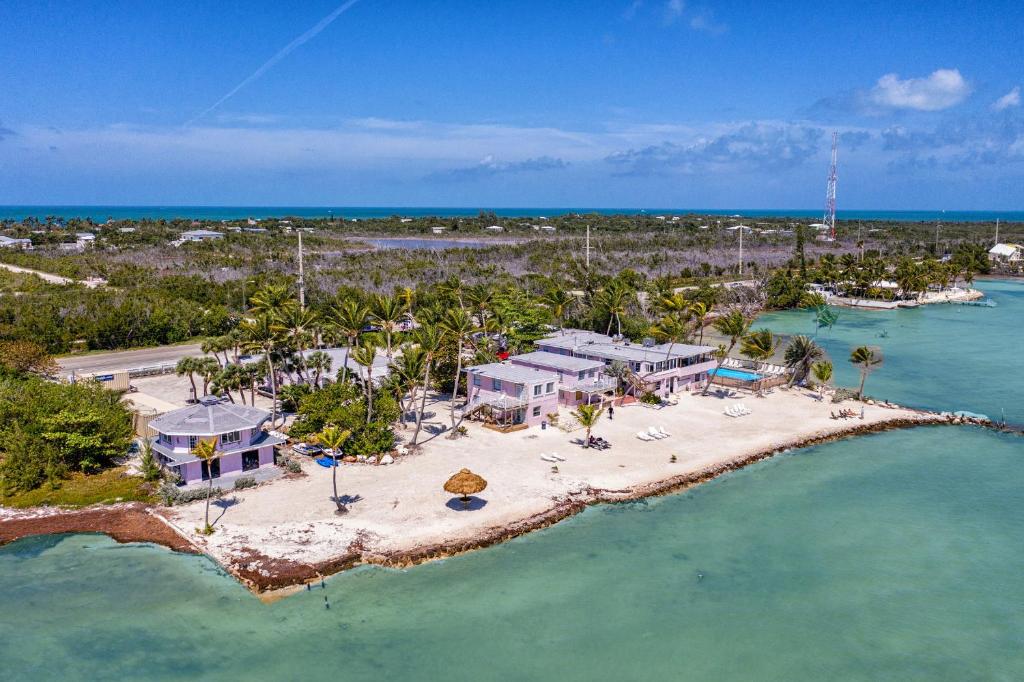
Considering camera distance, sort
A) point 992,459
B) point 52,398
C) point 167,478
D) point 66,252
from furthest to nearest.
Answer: point 66,252
point 992,459
point 52,398
point 167,478

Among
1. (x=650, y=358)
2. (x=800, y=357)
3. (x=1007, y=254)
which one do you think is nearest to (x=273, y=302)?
(x=650, y=358)

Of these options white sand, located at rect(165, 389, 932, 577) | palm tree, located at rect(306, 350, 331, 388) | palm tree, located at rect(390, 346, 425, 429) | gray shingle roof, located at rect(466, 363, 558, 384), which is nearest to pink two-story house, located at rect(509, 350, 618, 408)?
gray shingle roof, located at rect(466, 363, 558, 384)

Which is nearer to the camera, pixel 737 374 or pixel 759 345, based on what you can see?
pixel 759 345

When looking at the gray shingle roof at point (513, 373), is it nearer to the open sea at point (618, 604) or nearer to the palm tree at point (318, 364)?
the palm tree at point (318, 364)

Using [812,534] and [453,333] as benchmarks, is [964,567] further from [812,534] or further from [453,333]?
[453,333]

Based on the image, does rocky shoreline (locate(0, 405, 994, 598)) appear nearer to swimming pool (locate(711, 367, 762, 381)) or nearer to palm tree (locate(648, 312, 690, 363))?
palm tree (locate(648, 312, 690, 363))

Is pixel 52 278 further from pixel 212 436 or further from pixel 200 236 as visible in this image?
pixel 212 436

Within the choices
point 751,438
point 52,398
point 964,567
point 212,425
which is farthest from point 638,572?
point 52,398
